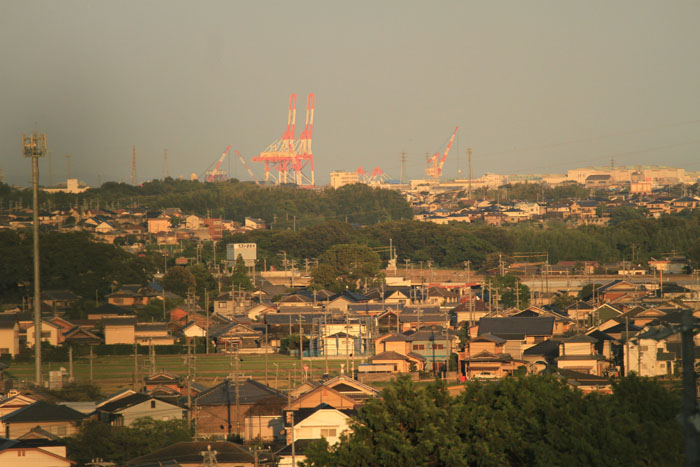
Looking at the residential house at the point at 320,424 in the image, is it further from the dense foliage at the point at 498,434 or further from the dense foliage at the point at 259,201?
the dense foliage at the point at 259,201

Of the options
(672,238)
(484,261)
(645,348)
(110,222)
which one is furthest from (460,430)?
(110,222)

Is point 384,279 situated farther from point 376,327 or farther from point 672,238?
point 672,238

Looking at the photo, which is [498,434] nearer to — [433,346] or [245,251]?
[433,346]

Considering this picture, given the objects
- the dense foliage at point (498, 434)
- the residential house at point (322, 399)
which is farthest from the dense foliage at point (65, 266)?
the dense foliage at point (498, 434)

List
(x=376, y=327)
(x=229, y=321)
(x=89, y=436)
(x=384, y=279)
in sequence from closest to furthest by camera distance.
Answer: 1. (x=89, y=436)
2. (x=376, y=327)
3. (x=229, y=321)
4. (x=384, y=279)

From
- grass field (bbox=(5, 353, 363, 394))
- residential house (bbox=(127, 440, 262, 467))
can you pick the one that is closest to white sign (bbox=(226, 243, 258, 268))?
grass field (bbox=(5, 353, 363, 394))

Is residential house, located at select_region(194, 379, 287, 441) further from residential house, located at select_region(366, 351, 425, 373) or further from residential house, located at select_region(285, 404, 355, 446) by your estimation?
residential house, located at select_region(366, 351, 425, 373)
